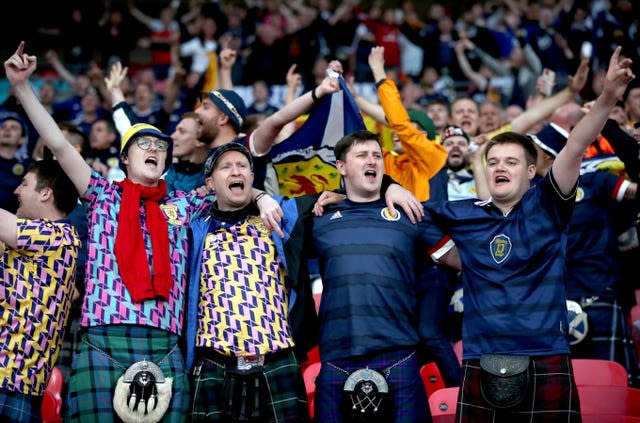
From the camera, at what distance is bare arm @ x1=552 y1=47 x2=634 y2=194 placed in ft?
13.3

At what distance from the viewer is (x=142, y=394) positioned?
4.41 metres

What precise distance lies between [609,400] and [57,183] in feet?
10.7

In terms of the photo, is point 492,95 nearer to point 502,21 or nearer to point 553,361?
point 502,21

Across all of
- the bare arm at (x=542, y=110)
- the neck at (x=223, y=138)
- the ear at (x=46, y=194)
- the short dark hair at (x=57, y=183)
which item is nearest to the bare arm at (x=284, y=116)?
the neck at (x=223, y=138)

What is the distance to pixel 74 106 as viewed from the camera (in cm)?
1173

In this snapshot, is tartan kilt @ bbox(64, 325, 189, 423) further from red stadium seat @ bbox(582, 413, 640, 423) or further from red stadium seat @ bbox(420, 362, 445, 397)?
red stadium seat @ bbox(582, 413, 640, 423)

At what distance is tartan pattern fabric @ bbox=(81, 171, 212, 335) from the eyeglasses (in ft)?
1.00

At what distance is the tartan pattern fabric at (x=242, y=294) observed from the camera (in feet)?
15.0

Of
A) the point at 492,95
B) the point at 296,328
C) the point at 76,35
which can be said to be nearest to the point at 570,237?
the point at 296,328

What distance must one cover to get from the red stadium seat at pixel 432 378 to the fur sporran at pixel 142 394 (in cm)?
165

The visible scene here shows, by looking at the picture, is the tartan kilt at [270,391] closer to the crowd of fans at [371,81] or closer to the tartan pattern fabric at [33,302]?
the tartan pattern fabric at [33,302]

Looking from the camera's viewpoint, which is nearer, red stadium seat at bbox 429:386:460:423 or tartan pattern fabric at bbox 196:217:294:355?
tartan pattern fabric at bbox 196:217:294:355

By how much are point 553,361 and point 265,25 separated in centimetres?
974

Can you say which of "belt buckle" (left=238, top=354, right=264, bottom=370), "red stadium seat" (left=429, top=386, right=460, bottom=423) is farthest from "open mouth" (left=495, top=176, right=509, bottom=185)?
"belt buckle" (left=238, top=354, right=264, bottom=370)
